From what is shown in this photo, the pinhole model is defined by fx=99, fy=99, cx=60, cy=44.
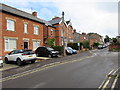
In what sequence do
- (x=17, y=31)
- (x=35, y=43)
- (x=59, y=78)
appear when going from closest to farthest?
(x=59, y=78) < (x=17, y=31) < (x=35, y=43)

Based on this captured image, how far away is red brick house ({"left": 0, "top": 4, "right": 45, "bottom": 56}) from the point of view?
48.3 ft

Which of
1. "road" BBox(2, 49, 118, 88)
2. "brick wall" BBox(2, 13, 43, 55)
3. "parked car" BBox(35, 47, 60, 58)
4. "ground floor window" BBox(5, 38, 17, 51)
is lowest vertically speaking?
"road" BBox(2, 49, 118, 88)

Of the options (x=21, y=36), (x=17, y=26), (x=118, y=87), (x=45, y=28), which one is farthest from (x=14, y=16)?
(x=118, y=87)

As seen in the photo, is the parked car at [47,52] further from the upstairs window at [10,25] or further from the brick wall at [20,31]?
the upstairs window at [10,25]

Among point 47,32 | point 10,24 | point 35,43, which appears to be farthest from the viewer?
point 47,32

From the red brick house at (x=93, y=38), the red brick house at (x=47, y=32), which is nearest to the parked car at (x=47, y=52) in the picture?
the red brick house at (x=47, y=32)

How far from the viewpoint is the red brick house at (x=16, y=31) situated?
48.3 feet

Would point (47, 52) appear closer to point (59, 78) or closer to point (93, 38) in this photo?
point (59, 78)

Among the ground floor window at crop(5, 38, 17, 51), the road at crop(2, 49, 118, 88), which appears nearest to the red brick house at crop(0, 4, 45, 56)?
the ground floor window at crop(5, 38, 17, 51)

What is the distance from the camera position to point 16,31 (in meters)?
16.7

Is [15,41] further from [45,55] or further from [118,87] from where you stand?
[118,87]

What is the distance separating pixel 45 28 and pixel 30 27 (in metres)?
6.85

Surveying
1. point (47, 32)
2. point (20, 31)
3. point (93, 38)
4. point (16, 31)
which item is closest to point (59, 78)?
point (16, 31)

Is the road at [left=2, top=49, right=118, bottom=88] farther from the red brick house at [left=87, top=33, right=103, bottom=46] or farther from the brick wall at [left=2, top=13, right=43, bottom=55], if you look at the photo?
the red brick house at [left=87, top=33, right=103, bottom=46]
